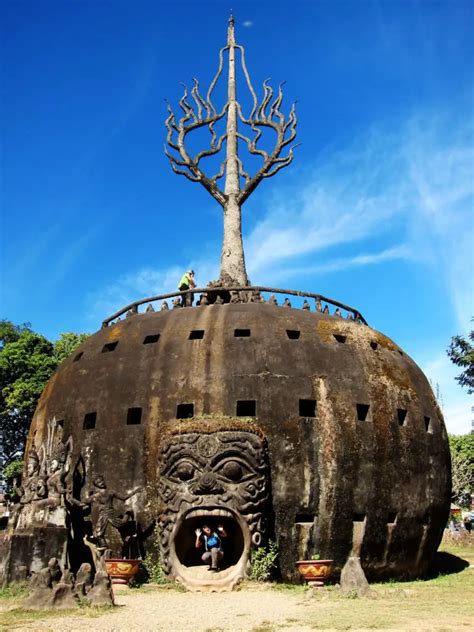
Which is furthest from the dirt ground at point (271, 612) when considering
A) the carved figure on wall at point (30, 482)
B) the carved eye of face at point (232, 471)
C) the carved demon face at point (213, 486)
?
the carved figure on wall at point (30, 482)

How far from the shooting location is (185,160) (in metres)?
30.3

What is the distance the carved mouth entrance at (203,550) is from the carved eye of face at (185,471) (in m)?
0.84

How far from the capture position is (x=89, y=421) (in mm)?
20219

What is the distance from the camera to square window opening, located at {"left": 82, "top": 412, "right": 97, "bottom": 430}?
65.9 feet

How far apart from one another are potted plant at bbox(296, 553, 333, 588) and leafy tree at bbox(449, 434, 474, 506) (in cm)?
2882

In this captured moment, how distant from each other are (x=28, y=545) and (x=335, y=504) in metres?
7.85

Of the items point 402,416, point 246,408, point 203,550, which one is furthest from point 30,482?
point 402,416

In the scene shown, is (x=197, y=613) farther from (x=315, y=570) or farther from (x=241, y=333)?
(x=241, y=333)

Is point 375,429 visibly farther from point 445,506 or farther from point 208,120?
point 208,120

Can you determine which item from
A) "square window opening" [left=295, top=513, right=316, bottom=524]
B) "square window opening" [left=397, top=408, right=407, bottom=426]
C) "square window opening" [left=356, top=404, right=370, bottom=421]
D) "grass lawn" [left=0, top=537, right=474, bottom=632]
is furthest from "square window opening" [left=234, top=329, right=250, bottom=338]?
"grass lawn" [left=0, top=537, right=474, bottom=632]

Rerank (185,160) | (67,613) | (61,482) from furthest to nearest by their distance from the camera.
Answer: (185,160) < (61,482) < (67,613)

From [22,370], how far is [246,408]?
83.4 feet

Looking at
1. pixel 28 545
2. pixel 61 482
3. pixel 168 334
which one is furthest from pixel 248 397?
pixel 28 545

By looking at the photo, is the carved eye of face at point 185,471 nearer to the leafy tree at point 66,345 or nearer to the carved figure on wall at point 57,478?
the carved figure on wall at point 57,478
